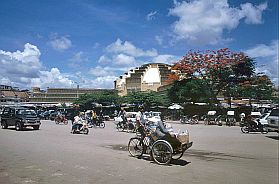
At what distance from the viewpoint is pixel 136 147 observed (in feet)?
30.2

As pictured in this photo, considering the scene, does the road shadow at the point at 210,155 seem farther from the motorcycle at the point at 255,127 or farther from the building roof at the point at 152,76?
the building roof at the point at 152,76

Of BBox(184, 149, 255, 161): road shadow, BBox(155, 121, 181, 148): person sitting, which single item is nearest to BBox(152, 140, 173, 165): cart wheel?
BBox(155, 121, 181, 148): person sitting

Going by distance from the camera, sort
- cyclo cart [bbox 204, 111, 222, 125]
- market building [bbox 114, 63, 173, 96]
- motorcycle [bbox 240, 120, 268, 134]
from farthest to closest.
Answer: market building [bbox 114, 63, 173, 96]
cyclo cart [bbox 204, 111, 222, 125]
motorcycle [bbox 240, 120, 268, 134]

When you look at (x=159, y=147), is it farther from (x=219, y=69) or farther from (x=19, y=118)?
(x=219, y=69)

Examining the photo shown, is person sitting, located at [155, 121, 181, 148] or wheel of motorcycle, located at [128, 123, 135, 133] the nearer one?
person sitting, located at [155, 121, 181, 148]

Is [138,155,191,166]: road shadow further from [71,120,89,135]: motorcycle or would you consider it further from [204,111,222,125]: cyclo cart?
[204,111,222,125]: cyclo cart

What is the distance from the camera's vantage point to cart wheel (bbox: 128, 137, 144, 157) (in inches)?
358

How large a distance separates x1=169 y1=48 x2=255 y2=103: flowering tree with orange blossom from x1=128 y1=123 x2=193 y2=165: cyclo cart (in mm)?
23263

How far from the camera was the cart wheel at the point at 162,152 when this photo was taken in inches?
308

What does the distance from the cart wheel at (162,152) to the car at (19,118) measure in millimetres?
12728

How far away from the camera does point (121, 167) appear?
24.1 ft

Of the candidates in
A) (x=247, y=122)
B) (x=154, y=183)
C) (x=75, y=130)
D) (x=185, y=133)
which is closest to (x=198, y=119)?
(x=247, y=122)

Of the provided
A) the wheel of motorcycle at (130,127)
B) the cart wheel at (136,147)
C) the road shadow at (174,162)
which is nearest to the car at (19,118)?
the wheel of motorcycle at (130,127)

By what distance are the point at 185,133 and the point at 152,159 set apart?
1.24 metres
